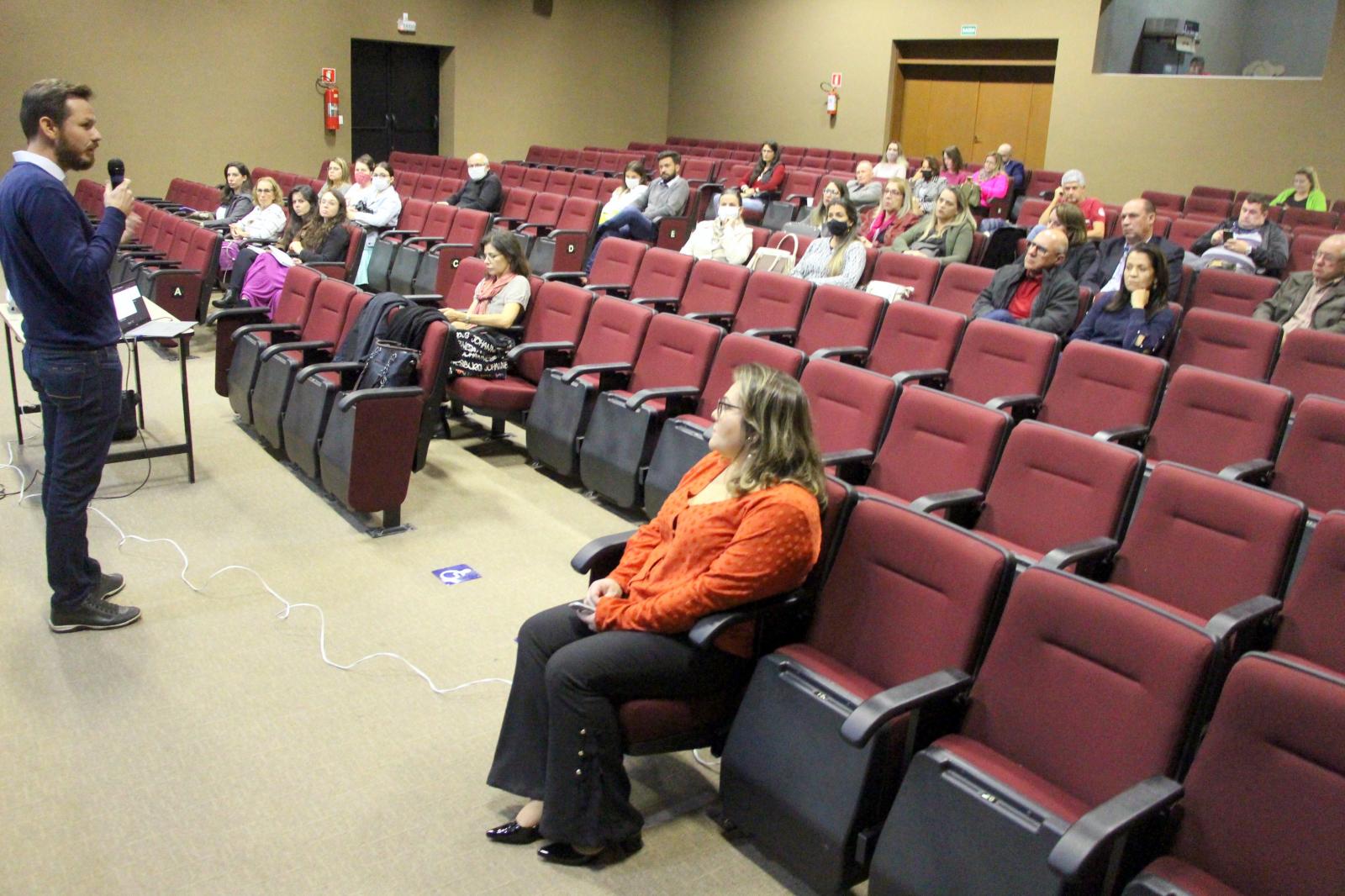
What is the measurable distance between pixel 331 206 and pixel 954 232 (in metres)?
3.90

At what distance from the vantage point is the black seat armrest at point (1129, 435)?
3.57 m

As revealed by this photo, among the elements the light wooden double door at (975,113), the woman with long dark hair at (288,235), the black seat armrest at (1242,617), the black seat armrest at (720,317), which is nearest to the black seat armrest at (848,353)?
Result: the black seat armrest at (720,317)

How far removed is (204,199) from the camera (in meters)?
9.57

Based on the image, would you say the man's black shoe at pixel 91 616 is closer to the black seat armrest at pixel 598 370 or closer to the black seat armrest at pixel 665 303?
the black seat armrest at pixel 598 370

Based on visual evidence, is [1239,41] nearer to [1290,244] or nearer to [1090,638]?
[1290,244]

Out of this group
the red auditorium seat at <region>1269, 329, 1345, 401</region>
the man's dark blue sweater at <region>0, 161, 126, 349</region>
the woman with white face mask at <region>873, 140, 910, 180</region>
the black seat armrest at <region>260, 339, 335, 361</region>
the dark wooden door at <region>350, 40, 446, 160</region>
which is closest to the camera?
the man's dark blue sweater at <region>0, 161, 126, 349</region>

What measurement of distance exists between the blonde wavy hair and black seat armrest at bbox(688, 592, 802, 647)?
0.79 ft

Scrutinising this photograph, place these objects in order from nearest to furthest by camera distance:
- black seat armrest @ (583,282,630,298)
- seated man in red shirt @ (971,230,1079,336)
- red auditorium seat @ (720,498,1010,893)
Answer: red auditorium seat @ (720,498,1010,893) < seated man in red shirt @ (971,230,1079,336) < black seat armrest @ (583,282,630,298)

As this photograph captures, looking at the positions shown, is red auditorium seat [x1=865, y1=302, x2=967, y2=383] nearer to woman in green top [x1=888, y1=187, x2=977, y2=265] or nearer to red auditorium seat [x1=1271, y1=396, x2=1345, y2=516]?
red auditorium seat [x1=1271, y1=396, x2=1345, y2=516]

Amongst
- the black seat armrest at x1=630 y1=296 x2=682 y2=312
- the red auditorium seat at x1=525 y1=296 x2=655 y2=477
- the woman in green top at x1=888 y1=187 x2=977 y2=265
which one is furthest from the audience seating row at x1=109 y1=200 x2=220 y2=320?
the woman in green top at x1=888 y1=187 x2=977 y2=265

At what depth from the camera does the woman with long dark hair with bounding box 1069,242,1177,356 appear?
4.38 m

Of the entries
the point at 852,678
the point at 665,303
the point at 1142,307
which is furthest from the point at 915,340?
the point at 852,678

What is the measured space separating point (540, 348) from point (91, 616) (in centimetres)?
215

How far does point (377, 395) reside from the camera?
12.8 ft
